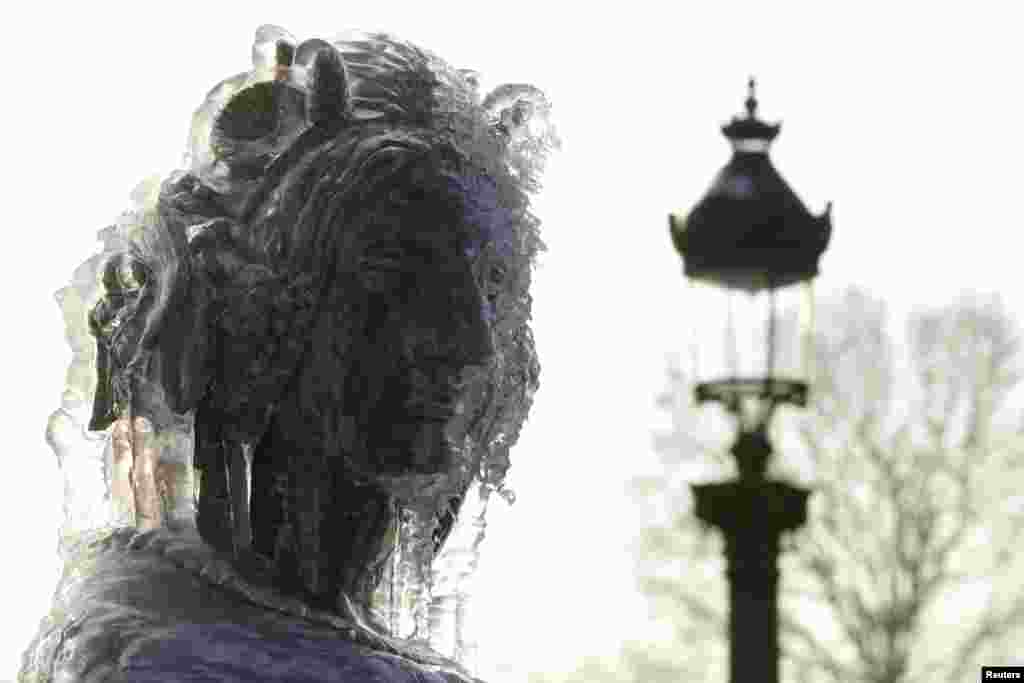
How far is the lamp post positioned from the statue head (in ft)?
25.1

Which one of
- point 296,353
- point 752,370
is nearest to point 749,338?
point 752,370

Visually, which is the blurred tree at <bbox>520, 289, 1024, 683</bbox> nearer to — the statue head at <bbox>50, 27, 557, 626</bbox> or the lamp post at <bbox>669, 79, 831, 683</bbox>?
the lamp post at <bbox>669, 79, 831, 683</bbox>

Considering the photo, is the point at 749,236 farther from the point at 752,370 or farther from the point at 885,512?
the point at 885,512

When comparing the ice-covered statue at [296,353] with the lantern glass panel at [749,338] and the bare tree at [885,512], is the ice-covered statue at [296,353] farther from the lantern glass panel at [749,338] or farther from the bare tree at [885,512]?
the bare tree at [885,512]

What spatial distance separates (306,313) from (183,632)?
388 mm

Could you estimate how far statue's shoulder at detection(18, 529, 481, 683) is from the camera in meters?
2.72

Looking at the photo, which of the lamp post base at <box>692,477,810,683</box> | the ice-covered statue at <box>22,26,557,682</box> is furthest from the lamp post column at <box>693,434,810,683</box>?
the ice-covered statue at <box>22,26,557,682</box>

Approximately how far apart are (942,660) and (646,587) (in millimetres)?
2420

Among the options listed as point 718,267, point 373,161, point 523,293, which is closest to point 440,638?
point 523,293

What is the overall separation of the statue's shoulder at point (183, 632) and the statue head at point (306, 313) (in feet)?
0.25

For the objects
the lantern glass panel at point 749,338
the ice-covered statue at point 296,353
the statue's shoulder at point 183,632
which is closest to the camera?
the statue's shoulder at point 183,632

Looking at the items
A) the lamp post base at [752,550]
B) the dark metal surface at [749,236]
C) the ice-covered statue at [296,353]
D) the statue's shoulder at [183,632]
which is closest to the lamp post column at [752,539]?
the lamp post base at [752,550]

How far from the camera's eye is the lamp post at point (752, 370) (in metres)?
10.7

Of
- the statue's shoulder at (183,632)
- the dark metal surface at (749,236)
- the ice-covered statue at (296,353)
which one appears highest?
the dark metal surface at (749,236)
